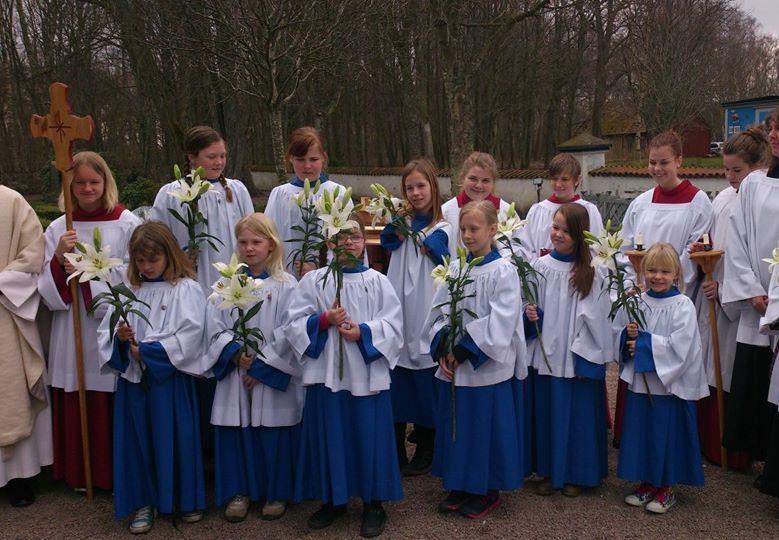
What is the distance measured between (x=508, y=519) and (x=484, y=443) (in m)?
0.50

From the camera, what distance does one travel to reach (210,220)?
5.05 metres

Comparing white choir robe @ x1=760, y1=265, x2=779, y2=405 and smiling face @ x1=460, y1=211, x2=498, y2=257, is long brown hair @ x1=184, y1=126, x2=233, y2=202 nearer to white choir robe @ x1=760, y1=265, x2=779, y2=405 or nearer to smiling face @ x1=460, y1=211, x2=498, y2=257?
smiling face @ x1=460, y1=211, x2=498, y2=257

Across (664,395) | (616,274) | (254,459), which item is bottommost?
(254,459)

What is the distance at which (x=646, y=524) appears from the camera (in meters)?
4.18

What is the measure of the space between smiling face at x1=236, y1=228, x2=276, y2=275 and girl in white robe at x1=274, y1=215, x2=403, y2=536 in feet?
1.02

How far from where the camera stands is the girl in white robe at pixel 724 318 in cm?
496

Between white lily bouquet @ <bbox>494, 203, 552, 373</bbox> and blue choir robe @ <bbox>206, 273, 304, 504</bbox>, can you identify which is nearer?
blue choir robe @ <bbox>206, 273, 304, 504</bbox>

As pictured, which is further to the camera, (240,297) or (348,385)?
(348,385)

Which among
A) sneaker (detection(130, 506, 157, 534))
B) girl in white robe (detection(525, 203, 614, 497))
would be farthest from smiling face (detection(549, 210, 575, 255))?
sneaker (detection(130, 506, 157, 534))

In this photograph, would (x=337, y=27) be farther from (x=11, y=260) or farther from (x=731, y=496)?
(x=731, y=496)

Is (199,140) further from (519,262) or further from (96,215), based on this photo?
(519,262)

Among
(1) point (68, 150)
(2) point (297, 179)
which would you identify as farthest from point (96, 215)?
(2) point (297, 179)

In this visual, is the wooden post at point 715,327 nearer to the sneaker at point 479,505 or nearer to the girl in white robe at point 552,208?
the girl in white robe at point 552,208

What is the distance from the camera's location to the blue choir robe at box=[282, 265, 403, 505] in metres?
4.04
